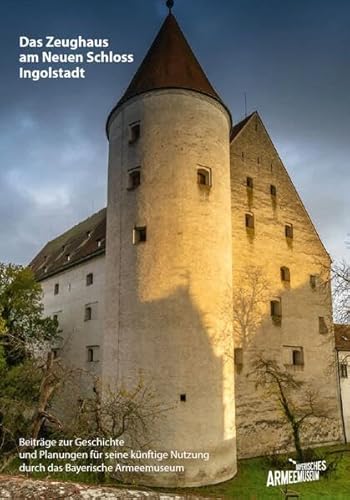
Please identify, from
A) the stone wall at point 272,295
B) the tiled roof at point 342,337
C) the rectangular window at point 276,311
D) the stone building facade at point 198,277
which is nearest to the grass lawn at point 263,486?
the stone building facade at point 198,277

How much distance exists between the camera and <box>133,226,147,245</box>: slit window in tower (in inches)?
706

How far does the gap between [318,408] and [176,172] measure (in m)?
15.2

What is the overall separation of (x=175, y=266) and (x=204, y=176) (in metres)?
4.39

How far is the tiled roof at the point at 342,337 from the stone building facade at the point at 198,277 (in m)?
1.12

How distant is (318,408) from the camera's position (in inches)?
937

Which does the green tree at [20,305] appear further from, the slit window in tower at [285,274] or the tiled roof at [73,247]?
the slit window in tower at [285,274]

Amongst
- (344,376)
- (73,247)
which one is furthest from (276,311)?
(73,247)

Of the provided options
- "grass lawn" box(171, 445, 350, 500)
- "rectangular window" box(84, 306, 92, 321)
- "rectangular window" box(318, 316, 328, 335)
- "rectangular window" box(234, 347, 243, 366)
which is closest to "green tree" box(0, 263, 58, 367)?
"rectangular window" box(84, 306, 92, 321)

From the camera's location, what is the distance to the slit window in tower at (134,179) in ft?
61.2

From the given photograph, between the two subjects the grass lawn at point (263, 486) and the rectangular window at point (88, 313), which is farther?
the rectangular window at point (88, 313)

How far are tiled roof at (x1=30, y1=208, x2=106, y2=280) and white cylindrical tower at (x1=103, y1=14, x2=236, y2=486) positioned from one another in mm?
7018

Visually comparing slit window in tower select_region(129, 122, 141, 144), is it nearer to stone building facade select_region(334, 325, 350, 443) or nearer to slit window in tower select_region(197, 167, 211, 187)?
slit window in tower select_region(197, 167, 211, 187)

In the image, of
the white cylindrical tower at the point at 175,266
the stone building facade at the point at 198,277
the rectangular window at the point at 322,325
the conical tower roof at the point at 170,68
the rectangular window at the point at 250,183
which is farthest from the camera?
the rectangular window at the point at 322,325

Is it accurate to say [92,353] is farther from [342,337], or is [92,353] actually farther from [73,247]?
[342,337]
